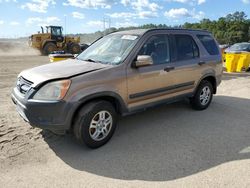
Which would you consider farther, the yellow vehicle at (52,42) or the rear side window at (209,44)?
the yellow vehicle at (52,42)

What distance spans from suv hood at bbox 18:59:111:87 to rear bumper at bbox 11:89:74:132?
12.7 inches

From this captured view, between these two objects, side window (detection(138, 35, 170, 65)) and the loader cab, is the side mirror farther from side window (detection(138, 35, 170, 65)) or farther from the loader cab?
the loader cab

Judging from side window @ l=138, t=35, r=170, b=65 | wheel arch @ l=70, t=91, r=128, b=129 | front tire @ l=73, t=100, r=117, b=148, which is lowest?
front tire @ l=73, t=100, r=117, b=148

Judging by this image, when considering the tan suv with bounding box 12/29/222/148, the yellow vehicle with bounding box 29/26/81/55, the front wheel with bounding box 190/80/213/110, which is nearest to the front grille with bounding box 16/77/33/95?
the tan suv with bounding box 12/29/222/148

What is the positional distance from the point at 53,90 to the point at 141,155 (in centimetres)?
163

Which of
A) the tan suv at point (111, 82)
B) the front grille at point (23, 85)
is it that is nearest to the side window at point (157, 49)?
the tan suv at point (111, 82)

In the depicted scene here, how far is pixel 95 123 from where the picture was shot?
4.25 m

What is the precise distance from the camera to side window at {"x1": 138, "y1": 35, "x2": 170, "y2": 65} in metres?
4.96

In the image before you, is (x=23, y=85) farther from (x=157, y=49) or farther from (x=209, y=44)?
(x=209, y=44)

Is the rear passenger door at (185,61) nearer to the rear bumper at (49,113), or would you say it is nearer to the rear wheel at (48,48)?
the rear bumper at (49,113)

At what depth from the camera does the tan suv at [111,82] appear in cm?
392

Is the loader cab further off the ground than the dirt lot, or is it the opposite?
the loader cab

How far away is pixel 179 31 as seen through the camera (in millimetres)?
5727

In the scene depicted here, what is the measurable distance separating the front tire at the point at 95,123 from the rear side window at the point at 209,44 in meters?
3.06
